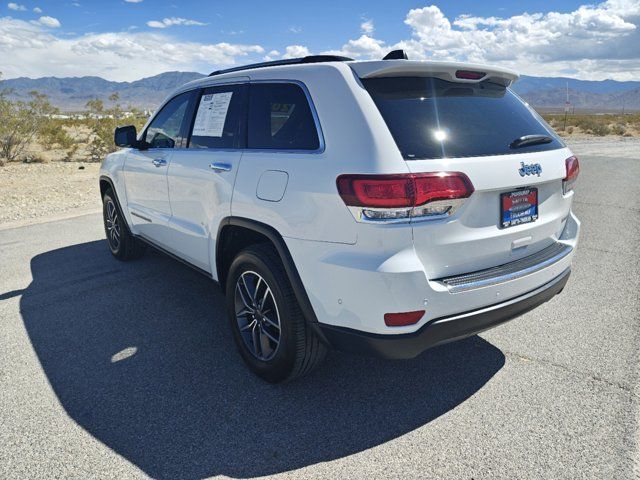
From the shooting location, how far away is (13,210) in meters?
8.51

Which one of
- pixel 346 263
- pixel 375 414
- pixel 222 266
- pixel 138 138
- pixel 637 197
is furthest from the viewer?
pixel 637 197

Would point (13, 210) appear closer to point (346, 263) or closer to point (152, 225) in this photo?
point (152, 225)

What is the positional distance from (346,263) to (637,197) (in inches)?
351

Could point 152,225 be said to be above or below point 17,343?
above

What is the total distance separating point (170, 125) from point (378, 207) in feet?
8.48

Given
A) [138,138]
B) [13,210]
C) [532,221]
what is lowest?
[13,210]

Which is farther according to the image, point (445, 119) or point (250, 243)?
point (250, 243)

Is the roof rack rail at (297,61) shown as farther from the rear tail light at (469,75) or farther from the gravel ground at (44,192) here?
the gravel ground at (44,192)

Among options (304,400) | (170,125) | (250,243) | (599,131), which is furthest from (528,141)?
(599,131)

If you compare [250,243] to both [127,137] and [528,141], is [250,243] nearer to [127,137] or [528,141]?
[528,141]

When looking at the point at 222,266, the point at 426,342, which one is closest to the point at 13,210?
the point at 222,266

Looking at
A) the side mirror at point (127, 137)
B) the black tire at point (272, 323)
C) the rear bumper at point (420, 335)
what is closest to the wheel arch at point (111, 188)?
the side mirror at point (127, 137)

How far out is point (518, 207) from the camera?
8.51ft

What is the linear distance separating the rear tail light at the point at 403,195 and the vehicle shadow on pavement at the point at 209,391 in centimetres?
115
